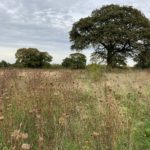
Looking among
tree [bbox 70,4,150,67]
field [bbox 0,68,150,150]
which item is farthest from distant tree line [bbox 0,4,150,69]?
field [bbox 0,68,150,150]

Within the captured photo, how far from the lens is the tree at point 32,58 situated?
4375 cm

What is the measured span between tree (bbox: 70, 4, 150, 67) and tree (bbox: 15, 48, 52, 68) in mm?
4824

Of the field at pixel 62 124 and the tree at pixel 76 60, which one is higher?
the tree at pixel 76 60

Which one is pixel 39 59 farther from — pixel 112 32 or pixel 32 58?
pixel 112 32

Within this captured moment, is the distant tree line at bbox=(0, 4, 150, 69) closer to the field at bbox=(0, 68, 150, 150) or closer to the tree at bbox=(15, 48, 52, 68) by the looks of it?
the tree at bbox=(15, 48, 52, 68)

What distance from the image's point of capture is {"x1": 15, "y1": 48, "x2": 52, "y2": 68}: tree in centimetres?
4375

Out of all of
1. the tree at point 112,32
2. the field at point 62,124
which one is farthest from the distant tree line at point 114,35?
the field at point 62,124

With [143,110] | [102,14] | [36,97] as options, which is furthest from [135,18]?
[36,97]

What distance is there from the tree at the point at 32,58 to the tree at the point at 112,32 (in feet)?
15.8

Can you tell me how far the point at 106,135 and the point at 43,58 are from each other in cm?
4091

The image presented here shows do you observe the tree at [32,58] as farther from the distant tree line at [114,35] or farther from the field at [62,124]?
the field at [62,124]

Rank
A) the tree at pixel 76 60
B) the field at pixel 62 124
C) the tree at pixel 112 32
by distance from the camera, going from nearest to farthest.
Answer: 1. the field at pixel 62 124
2. the tree at pixel 112 32
3. the tree at pixel 76 60

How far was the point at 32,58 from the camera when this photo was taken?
44.4 metres

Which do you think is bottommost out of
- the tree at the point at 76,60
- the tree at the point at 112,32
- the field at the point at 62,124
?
the field at the point at 62,124
